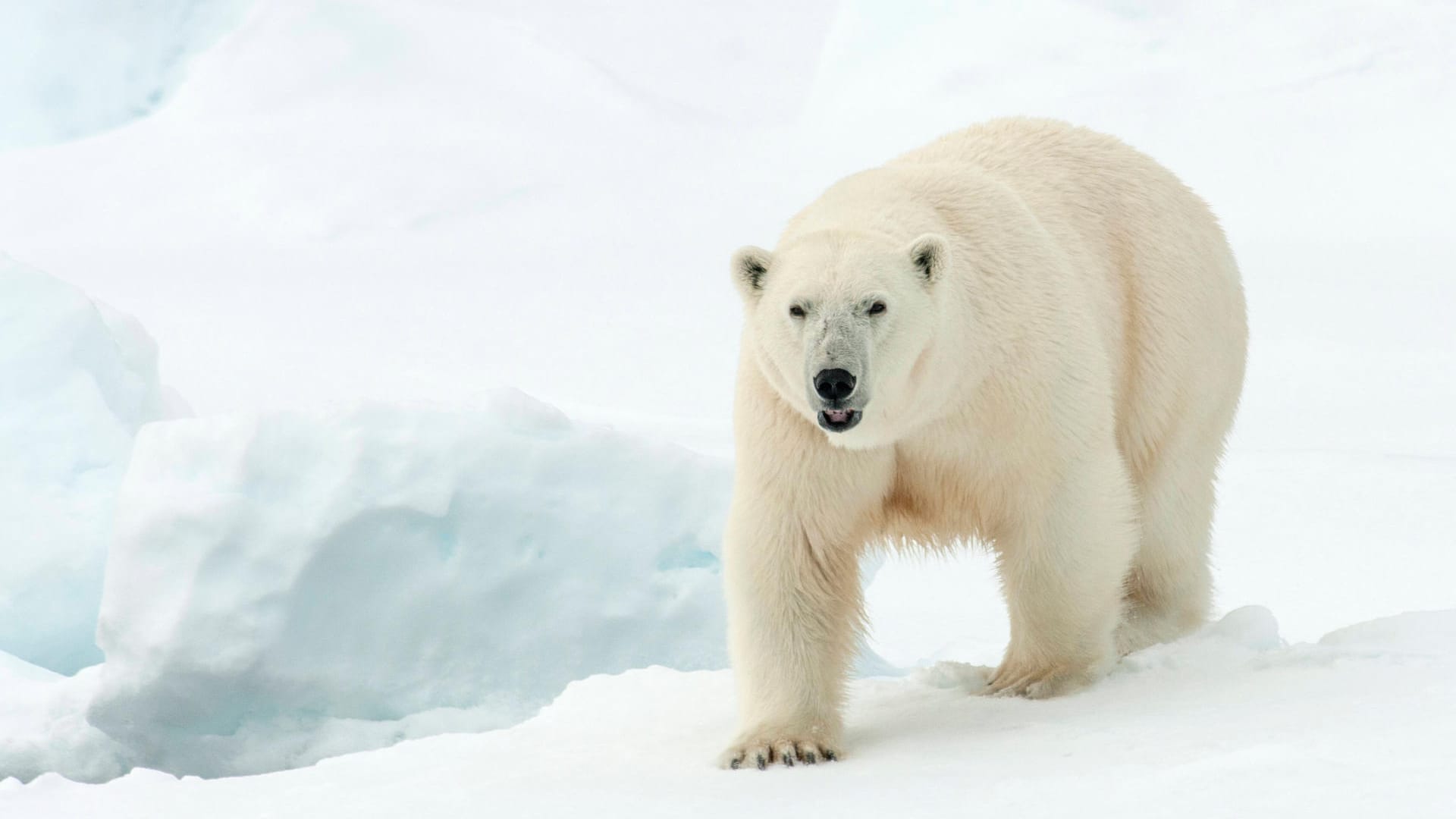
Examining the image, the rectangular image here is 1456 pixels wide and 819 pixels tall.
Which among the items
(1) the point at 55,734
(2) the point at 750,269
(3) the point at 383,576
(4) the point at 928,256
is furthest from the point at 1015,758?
(1) the point at 55,734

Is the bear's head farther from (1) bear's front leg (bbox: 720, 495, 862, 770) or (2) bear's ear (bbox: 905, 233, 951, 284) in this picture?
(1) bear's front leg (bbox: 720, 495, 862, 770)

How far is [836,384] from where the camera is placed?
2932 mm

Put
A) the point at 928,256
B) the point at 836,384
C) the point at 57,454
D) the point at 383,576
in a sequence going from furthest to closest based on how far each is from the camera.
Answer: the point at 57,454, the point at 383,576, the point at 928,256, the point at 836,384

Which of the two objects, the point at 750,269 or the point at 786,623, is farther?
the point at 786,623

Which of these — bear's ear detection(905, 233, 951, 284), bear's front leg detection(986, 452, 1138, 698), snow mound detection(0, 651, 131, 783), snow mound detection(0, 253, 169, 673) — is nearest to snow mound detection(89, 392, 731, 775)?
snow mound detection(0, 651, 131, 783)

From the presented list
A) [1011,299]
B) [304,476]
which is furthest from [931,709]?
[304,476]

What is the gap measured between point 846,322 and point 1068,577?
3.15 ft

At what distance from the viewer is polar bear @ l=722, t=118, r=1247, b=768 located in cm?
316

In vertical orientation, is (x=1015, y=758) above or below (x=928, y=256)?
below

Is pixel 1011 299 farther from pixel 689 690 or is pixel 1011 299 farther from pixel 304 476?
pixel 304 476

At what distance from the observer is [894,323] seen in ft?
10.2

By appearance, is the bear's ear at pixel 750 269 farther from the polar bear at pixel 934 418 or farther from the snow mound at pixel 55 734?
the snow mound at pixel 55 734

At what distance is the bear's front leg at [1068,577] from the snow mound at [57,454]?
18.8 ft

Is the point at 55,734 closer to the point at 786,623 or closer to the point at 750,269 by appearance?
the point at 786,623
